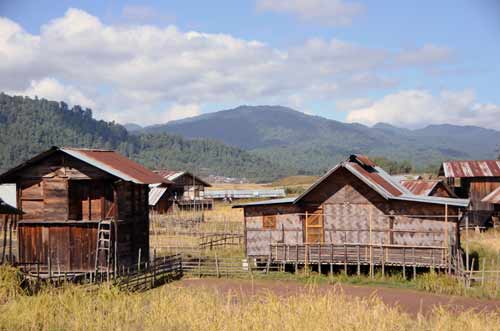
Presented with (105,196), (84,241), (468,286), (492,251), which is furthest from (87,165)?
(492,251)

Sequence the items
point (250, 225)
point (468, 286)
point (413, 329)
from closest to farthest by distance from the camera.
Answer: point (413, 329) < point (468, 286) < point (250, 225)

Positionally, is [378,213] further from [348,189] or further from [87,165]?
[87,165]

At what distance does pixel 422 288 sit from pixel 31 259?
54.5ft

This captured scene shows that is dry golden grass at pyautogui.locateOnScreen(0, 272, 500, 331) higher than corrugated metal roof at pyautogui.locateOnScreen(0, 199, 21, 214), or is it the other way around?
corrugated metal roof at pyautogui.locateOnScreen(0, 199, 21, 214)

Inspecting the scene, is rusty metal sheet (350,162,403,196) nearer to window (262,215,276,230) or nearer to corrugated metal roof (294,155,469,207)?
corrugated metal roof (294,155,469,207)

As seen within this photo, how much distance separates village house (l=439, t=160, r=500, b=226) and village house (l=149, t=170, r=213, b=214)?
79.0ft

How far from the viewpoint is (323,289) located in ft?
81.3

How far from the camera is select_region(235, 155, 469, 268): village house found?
2709 centimetres

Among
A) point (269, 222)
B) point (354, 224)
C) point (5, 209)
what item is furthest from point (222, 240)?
point (5, 209)

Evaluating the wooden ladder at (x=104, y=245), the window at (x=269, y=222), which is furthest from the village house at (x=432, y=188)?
the wooden ladder at (x=104, y=245)

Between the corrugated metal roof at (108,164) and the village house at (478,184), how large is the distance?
85.7 ft

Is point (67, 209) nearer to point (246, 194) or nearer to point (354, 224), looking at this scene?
point (354, 224)

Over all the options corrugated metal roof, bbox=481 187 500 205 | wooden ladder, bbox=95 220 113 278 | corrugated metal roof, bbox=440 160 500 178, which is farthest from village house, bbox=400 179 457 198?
wooden ladder, bbox=95 220 113 278

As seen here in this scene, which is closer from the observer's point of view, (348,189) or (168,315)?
(168,315)
